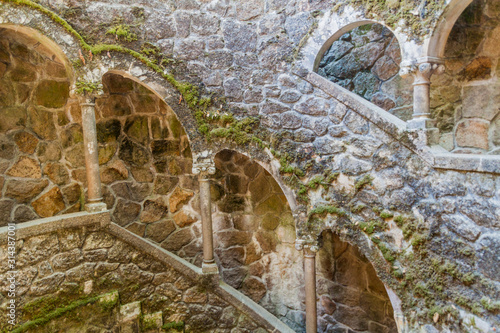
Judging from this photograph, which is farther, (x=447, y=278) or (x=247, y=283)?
(x=247, y=283)

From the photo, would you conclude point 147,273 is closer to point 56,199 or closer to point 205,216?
Answer: point 205,216

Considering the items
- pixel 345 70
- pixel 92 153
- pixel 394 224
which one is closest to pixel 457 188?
pixel 394 224

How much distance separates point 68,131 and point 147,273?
202 centimetres

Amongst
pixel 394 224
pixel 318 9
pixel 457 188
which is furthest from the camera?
pixel 318 9

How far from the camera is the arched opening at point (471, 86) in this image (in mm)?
3311

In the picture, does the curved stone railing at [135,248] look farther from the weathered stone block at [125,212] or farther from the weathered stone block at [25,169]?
the weathered stone block at [25,169]

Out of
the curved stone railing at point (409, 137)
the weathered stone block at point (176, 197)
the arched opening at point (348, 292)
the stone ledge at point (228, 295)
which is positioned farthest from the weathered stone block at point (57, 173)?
the arched opening at point (348, 292)

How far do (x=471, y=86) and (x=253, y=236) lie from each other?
3095 millimetres

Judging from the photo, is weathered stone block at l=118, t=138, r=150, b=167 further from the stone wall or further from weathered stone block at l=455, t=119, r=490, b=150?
weathered stone block at l=455, t=119, r=490, b=150

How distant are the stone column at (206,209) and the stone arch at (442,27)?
2285mm

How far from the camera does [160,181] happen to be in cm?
460

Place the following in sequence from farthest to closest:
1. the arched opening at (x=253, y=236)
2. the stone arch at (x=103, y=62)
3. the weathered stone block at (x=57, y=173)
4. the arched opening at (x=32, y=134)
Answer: the arched opening at (x=253, y=236) < the weathered stone block at (x=57, y=173) < the arched opening at (x=32, y=134) < the stone arch at (x=103, y=62)

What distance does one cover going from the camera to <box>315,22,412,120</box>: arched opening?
3.97m

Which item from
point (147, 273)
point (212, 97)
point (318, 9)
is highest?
point (318, 9)
